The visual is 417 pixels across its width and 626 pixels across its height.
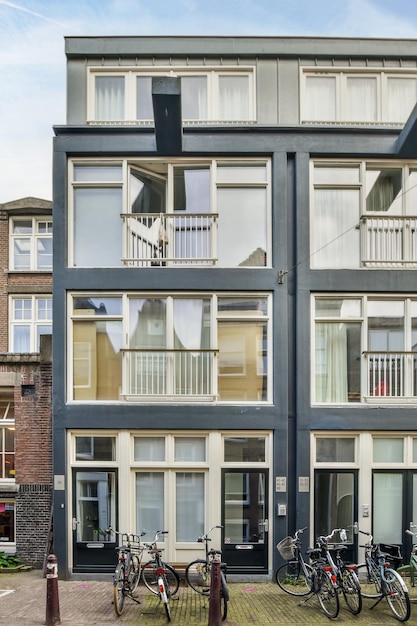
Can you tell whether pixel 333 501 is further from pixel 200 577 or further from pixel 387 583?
pixel 200 577

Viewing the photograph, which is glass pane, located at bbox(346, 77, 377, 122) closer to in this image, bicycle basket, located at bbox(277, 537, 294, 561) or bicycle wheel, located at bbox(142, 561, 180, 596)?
bicycle basket, located at bbox(277, 537, 294, 561)

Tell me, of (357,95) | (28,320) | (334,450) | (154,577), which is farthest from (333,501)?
(28,320)

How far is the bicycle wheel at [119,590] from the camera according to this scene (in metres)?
6.78

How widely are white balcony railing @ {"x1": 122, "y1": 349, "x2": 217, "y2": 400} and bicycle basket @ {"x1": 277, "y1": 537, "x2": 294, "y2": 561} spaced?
3.14 meters

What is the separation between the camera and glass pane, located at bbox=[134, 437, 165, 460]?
8883mm

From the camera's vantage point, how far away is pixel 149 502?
882cm

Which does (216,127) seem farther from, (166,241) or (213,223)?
(166,241)

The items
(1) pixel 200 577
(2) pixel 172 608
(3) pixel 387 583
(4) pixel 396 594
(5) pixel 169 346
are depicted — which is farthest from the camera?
(5) pixel 169 346

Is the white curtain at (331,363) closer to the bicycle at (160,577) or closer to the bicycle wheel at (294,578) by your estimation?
the bicycle wheel at (294,578)

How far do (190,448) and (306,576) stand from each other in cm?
309

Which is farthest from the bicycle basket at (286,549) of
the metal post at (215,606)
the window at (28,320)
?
the window at (28,320)

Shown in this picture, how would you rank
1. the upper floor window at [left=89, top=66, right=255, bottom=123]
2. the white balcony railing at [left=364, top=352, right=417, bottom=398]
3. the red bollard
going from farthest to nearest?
the upper floor window at [left=89, top=66, right=255, bottom=123]
the white balcony railing at [left=364, top=352, right=417, bottom=398]
the red bollard

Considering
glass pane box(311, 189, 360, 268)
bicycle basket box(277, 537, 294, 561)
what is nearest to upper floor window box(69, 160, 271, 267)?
glass pane box(311, 189, 360, 268)

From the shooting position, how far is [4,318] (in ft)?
48.3
